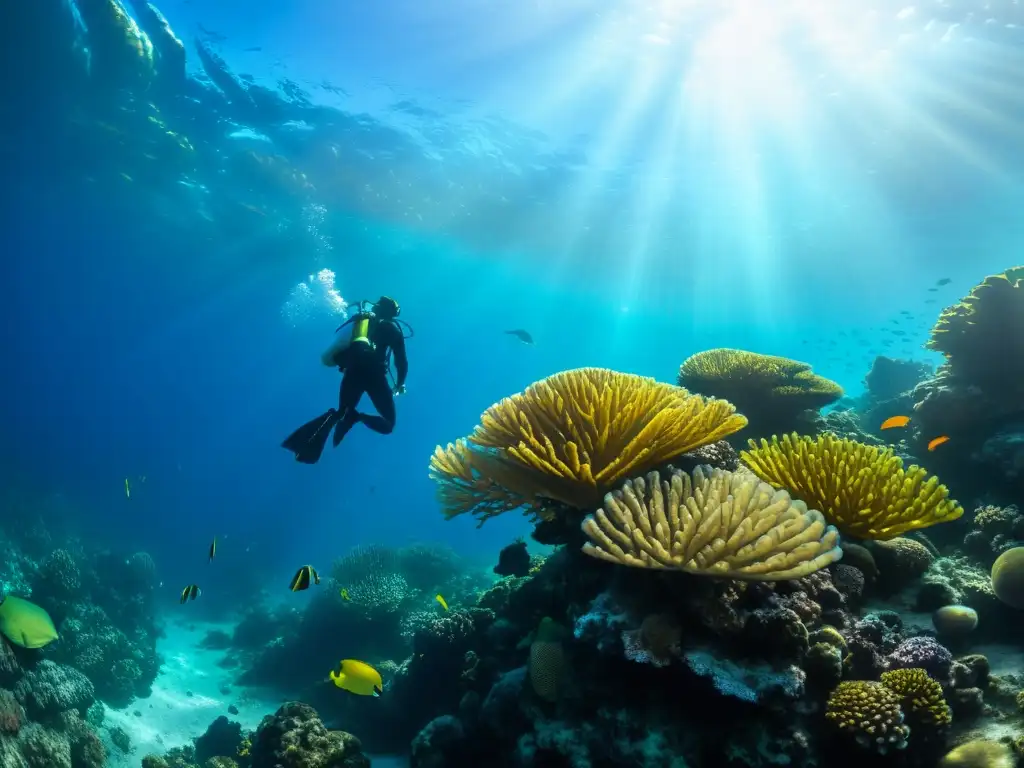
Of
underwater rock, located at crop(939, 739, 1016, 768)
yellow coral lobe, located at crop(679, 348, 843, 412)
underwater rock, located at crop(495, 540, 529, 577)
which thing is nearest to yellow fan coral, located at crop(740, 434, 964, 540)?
underwater rock, located at crop(939, 739, 1016, 768)

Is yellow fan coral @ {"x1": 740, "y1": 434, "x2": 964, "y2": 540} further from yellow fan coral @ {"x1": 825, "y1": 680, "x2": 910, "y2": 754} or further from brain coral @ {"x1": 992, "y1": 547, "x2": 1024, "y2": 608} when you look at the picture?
yellow fan coral @ {"x1": 825, "y1": 680, "x2": 910, "y2": 754}

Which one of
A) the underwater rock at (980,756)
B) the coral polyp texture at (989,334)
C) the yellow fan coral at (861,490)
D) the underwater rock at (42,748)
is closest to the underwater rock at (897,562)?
the yellow fan coral at (861,490)

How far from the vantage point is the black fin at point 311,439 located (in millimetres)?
6980

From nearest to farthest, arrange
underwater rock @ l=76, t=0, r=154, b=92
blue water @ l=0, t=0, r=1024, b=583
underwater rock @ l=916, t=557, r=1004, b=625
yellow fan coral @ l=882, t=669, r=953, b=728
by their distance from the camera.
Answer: yellow fan coral @ l=882, t=669, r=953, b=728 < underwater rock @ l=916, t=557, r=1004, b=625 < underwater rock @ l=76, t=0, r=154, b=92 < blue water @ l=0, t=0, r=1024, b=583

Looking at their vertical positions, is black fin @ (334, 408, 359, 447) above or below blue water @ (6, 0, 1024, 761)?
below

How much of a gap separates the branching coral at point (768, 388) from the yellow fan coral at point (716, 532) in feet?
12.4

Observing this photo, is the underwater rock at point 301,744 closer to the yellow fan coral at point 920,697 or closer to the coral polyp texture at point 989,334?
the yellow fan coral at point 920,697

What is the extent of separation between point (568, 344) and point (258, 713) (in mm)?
54879

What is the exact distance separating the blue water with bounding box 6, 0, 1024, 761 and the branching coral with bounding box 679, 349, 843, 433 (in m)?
15.3

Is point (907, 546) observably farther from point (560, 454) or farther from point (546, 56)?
point (546, 56)

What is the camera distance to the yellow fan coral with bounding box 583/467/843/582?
263 centimetres

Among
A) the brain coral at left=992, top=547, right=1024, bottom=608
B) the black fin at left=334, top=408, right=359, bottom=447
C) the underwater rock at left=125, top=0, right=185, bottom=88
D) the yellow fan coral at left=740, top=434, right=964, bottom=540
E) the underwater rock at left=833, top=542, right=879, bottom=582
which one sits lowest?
the brain coral at left=992, top=547, right=1024, bottom=608

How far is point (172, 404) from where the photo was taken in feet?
327

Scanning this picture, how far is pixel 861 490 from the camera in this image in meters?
3.60
